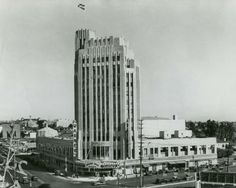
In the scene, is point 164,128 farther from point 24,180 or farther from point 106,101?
point 24,180

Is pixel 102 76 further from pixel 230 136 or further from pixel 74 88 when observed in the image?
pixel 230 136

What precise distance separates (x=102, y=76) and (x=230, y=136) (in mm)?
102306

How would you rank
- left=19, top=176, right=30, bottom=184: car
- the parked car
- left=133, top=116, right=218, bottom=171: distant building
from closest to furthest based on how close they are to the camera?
the parked car
left=19, top=176, right=30, bottom=184: car
left=133, top=116, right=218, bottom=171: distant building

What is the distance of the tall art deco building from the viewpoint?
98562 millimetres

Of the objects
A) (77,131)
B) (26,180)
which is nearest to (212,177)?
(26,180)

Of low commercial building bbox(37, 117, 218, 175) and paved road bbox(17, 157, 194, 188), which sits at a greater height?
low commercial building bbox(37, 117, 218, 175)

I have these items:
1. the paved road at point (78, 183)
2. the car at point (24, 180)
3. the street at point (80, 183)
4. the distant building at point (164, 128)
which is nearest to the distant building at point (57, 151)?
the paved road at point (78, 183)

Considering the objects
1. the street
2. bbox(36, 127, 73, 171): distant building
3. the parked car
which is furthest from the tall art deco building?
the parked car

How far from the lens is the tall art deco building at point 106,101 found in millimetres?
98562

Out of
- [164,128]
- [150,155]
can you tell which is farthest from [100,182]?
[164,128]

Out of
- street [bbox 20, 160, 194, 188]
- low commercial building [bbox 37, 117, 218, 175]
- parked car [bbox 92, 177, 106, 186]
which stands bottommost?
street [bbox 20, 160, 194, 188]

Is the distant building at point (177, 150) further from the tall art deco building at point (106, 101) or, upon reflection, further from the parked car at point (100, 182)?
the parked car at point (100, 182)

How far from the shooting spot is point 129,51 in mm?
104812

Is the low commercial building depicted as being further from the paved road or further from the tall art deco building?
the paved road
